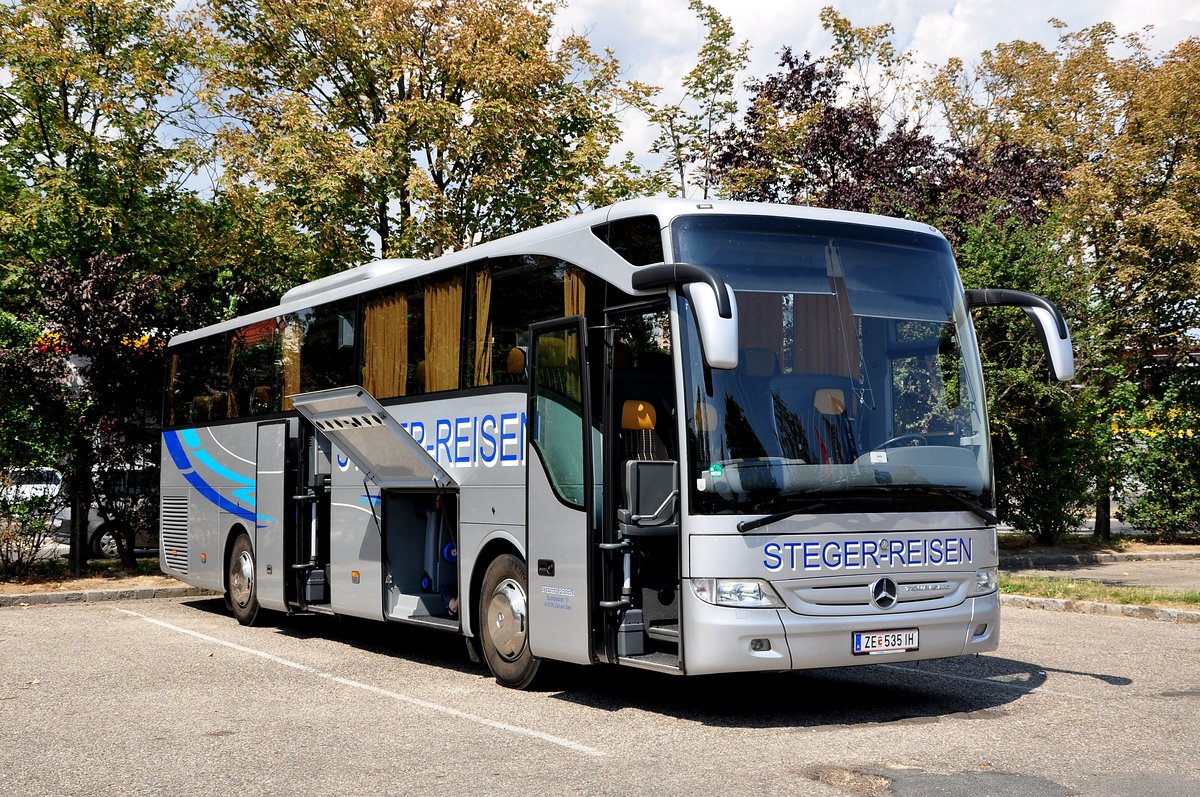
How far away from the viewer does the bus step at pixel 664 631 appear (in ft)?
28.2

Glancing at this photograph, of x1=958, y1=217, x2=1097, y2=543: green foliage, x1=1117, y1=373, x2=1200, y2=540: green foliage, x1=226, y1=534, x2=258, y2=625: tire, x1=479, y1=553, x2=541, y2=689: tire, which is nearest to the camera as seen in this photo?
x1=479, y1=553, x2=541, y2=689: tire

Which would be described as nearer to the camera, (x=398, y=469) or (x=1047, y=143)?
(x=398, y=469)

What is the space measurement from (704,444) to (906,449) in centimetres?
146

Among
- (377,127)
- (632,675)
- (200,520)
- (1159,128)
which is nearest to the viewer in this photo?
(632,675)

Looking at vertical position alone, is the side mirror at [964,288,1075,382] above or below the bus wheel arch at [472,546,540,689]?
above

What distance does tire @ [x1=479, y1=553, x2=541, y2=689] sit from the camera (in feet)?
32.8

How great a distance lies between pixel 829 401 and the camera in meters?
8.50

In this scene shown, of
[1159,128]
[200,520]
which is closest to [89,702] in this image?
[200,520]

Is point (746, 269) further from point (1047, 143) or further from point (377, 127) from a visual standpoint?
point (1047, 143)

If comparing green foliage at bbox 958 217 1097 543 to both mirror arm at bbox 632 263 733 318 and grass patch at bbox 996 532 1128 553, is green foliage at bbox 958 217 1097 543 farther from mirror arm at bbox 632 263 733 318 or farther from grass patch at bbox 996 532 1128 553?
mirror arm at bbox 632 263 733 318

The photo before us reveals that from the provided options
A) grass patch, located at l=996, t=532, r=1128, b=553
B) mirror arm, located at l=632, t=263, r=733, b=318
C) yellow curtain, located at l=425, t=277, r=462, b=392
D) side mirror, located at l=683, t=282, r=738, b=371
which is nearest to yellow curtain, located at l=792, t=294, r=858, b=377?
mirror arm, located at l=632, t=263, r=733, b=318

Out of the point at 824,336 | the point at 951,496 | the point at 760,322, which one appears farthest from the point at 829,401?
the point at 951,496

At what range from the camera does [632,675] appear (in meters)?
11.1

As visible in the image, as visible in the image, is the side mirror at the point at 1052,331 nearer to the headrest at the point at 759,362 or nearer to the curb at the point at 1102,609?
the headrest at the point at 759,362
